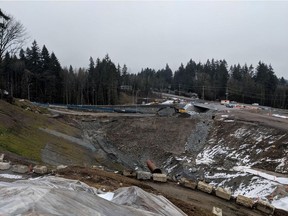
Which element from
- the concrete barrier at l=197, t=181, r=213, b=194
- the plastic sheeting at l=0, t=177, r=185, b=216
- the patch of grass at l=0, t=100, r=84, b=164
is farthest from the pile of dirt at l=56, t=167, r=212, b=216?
the patch of grass at l=0, t=100, r=84, b=164

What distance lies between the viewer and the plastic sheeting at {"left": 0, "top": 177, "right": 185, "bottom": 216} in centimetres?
699

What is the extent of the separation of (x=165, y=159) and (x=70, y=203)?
89.2 feet

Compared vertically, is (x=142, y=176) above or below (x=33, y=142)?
above

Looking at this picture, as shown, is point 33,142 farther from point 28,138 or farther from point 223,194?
point 223,194

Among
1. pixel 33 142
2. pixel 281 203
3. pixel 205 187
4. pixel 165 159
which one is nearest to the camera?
pixel 205 187

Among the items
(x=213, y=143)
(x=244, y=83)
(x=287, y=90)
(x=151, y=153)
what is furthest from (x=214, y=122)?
(x=244, y=83)

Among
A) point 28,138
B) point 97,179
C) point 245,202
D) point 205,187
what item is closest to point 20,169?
point 97,179

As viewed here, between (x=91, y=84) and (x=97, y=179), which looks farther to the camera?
(x=91, y=84)

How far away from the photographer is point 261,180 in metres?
21.6

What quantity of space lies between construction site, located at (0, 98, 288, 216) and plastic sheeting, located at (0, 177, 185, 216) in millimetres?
Result: 71

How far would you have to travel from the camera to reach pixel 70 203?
767 centimetres

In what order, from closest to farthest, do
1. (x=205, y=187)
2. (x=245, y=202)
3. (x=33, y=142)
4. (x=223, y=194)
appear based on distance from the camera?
1. (x=245, y=202)
2. (x=223, y=194)
3. (x=205, y=187)
4. (x=33, y=142)

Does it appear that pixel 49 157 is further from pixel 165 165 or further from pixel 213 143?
pixel 213 143

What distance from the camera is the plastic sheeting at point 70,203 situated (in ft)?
22.9
